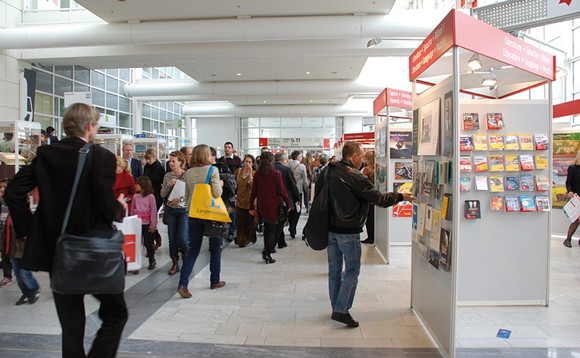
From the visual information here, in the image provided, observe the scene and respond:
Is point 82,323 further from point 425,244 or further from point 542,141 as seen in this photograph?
point 542,141

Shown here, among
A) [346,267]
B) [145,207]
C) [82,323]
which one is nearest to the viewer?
[82,323]

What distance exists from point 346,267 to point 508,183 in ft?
5.54

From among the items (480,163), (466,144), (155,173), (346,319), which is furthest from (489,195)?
(155,173)

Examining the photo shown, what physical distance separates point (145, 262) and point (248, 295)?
7.04 feet

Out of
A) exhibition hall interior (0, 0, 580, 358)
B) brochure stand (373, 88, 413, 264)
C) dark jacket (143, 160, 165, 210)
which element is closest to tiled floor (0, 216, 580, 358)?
exhibition hall interior (0, 0, 580, 358)

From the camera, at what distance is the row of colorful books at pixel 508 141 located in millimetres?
3836

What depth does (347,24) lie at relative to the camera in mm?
8977

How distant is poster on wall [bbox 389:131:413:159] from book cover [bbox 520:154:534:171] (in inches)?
107

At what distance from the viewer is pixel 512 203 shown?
384 centimetres

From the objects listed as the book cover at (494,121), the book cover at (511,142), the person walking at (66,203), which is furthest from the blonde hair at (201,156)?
the book cover at (511,142)

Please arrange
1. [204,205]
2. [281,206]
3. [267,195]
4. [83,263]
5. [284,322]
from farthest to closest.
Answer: [281,206], [267,195], [204,205], [284,322], [83,263]

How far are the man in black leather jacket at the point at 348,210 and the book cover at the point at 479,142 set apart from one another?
0.91 m

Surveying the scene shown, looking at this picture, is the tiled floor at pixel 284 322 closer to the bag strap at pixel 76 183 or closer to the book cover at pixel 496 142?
the bag strap at pixel 76 183

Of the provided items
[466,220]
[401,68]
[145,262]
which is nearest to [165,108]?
[401,68]
